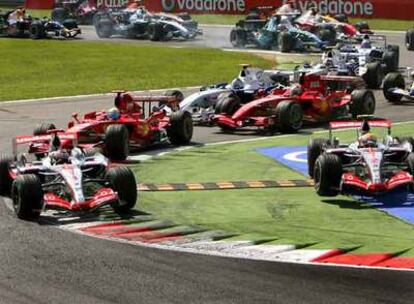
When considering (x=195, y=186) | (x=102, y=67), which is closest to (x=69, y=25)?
(x=102, y=67)

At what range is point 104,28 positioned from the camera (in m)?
54.7

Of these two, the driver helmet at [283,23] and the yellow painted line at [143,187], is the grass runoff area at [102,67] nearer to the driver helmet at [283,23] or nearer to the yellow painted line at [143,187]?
the driver helmet at [283,23]

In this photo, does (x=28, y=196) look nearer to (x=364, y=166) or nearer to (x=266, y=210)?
(x=266, y=210)

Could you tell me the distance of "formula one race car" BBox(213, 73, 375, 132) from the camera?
77.5ft

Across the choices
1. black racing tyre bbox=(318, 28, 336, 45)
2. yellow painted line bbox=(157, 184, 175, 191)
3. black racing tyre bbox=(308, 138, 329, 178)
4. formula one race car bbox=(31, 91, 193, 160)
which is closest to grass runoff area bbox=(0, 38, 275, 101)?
black racing tyre bbox=(318, 28, 336, 45)

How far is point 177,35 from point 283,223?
37835mm

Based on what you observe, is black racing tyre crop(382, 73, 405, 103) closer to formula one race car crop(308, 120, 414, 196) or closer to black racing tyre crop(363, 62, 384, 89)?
black racing tyre crop(363, 62, 384, 89)

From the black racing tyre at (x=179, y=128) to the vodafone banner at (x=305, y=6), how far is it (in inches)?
1417

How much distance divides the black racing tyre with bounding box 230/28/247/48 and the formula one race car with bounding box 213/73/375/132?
67.4 feet

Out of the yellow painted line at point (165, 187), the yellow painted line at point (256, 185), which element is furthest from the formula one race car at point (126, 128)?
the yellow painted line at point (256, 185)

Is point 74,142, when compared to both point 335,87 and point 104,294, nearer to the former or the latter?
point 104,294

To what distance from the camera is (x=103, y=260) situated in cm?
1199

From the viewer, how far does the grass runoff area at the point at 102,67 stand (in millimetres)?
34656

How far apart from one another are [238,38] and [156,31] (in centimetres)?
539
